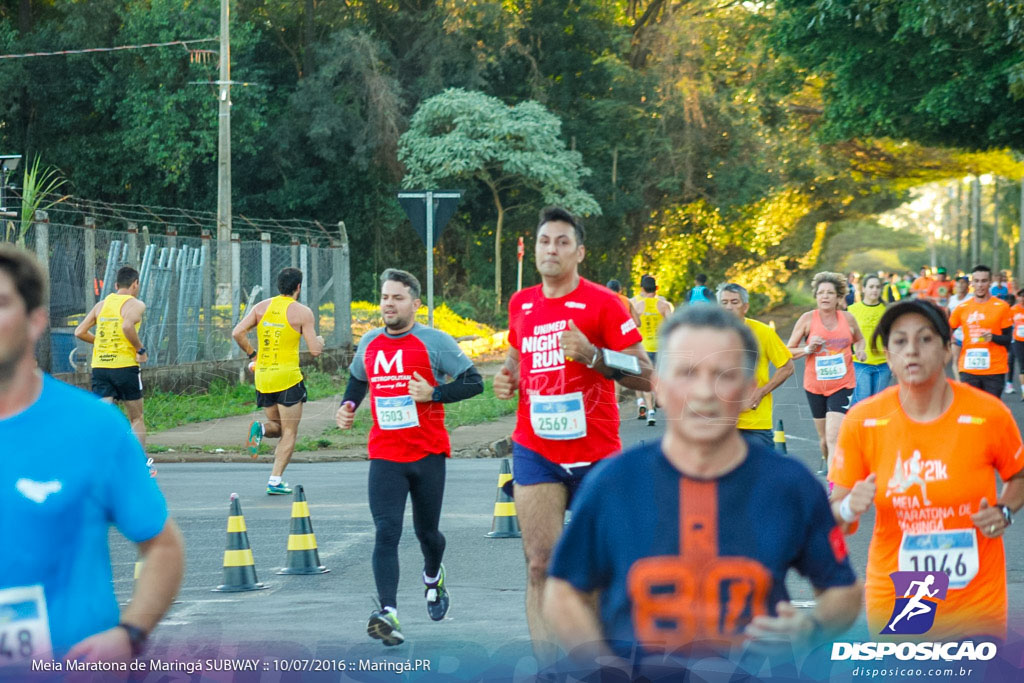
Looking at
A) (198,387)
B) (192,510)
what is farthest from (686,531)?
(198,387)

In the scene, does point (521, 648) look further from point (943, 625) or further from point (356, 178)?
point (356, 178)

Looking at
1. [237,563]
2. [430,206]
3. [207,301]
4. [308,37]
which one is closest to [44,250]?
[430,206]

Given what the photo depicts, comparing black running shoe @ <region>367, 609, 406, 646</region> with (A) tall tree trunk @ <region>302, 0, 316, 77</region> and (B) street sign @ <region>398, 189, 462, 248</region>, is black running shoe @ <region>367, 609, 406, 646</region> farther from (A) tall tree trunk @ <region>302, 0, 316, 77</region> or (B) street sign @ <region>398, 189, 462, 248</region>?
(A) tall tree trunk @ <region>302, 0, 316, 77</region>

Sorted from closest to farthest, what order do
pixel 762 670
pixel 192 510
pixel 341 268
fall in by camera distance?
1. pixel 762 670
2. pixel 192 510
3. pixel 341 268

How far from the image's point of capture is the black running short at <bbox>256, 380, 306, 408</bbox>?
1271cm

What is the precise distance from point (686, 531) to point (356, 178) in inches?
1594

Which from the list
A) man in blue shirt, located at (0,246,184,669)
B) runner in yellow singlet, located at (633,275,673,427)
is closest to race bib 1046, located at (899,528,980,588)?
man in blue shirt, located at (0,246,184,669)

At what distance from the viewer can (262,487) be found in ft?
43.7

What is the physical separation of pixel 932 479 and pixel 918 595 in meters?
0.38

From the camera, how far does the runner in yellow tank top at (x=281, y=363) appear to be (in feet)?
41.4

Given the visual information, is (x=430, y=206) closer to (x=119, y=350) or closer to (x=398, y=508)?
(x=119, y=350)

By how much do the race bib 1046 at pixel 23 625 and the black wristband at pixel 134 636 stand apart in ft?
0.52

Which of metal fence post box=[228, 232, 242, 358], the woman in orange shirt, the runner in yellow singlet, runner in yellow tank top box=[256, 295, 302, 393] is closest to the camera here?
the woman in orange shirt

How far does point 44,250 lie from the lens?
18047 millimetres
